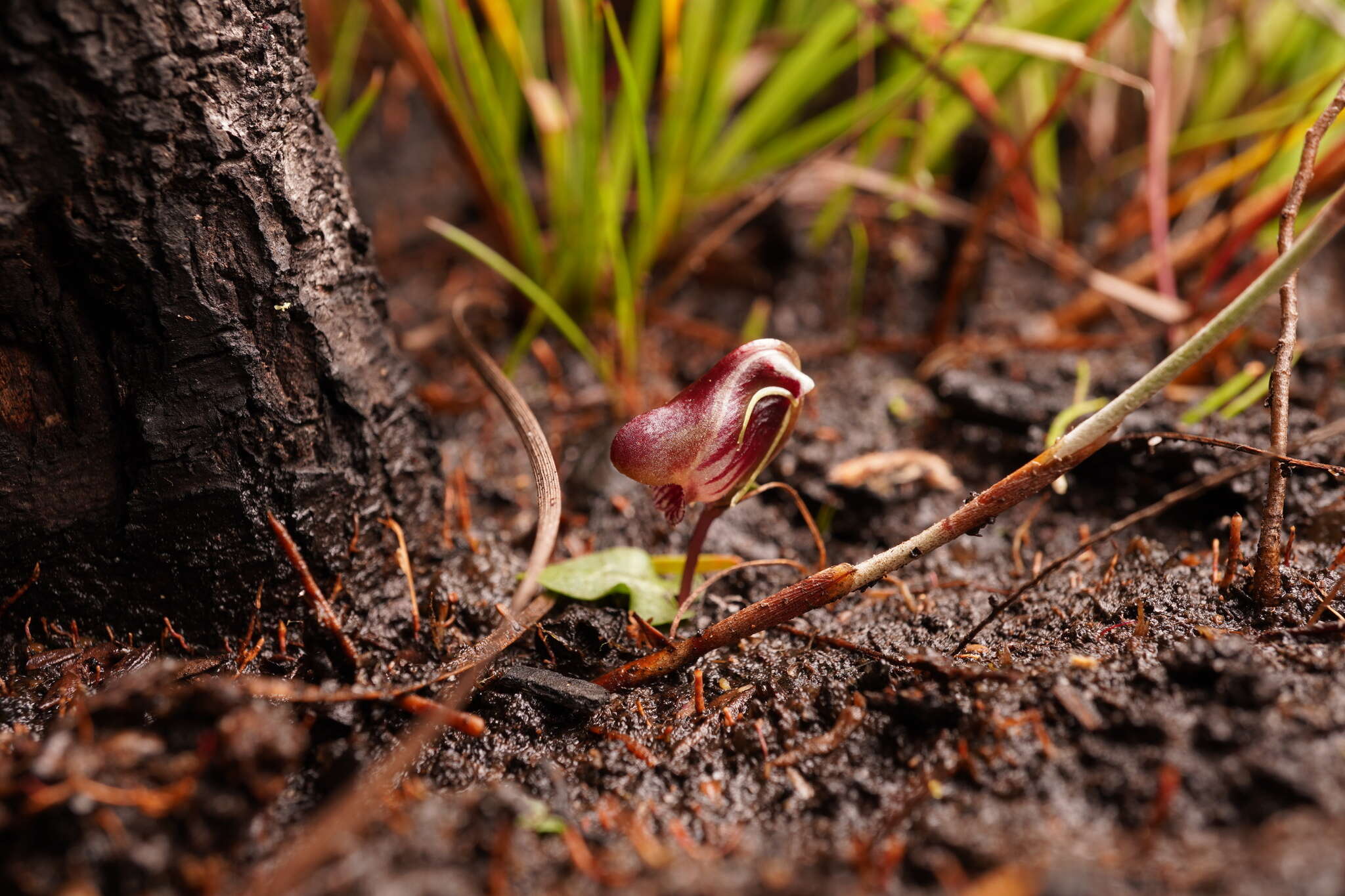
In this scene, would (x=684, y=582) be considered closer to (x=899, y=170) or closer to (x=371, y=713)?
(x=371, y=713)

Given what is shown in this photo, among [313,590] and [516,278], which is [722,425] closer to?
[313,590]

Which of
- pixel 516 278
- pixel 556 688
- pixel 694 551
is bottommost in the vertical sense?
pixel 556 688

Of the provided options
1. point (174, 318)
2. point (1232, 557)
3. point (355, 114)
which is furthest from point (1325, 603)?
point (355, 114)

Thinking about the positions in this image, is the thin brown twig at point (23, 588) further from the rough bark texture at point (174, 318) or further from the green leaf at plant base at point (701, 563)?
the green leaf at plant base at point (701, 563)

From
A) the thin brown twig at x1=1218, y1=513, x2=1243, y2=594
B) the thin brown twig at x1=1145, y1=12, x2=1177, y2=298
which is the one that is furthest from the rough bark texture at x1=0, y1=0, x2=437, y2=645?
the thin brown twig at x1=1145, y1=12, x2=1177, y2=298

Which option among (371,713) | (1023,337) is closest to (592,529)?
(371,713)
